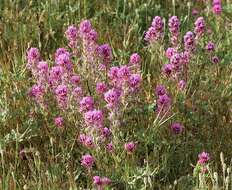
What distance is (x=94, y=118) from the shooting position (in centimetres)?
258

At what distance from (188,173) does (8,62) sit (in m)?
1.26

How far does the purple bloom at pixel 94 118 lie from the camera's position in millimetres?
2586

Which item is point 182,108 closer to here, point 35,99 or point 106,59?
point 106,59

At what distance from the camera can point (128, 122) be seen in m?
2.97

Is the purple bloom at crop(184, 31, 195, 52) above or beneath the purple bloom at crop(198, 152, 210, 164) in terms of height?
above

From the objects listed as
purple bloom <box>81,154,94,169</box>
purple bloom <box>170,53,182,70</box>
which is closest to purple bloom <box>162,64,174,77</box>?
purple bloom <box>170,53,182,70</box>

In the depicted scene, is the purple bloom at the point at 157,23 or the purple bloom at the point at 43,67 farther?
the purple bloom at the point at 157,23

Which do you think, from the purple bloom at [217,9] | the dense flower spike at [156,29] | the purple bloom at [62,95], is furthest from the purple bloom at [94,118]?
the purple bloom at [217,9]

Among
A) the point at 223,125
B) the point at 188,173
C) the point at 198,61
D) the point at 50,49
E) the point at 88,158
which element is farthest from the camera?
the point at 50,49

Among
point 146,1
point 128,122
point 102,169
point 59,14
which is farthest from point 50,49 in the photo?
point 102,169

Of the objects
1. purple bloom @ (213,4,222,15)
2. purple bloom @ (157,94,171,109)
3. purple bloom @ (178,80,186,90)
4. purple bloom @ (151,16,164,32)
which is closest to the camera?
purple bloom @ (157,94,171,109)

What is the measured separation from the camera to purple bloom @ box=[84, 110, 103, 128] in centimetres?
259

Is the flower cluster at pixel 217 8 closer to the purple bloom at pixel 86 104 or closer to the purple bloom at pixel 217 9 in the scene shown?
the purple bloom at pixel 217 9

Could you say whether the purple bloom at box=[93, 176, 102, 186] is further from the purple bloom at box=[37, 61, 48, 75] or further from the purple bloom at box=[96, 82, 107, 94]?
the purple bloom at box=[37, 61, 48, 75]
